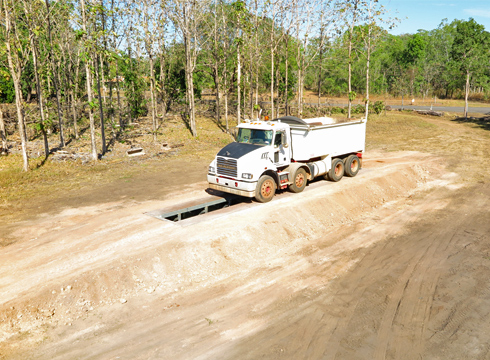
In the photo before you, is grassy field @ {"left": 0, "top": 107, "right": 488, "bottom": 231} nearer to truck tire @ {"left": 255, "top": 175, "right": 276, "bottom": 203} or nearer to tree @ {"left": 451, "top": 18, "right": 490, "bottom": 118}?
truck tire @ {"left": 255, "top": 175, "right": 276, "bottom": 203}

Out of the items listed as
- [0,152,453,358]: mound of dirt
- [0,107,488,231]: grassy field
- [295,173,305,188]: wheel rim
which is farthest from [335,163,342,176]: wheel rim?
[0,107,488,231]: grassy field

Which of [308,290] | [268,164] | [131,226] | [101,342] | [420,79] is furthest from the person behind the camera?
[420,79]

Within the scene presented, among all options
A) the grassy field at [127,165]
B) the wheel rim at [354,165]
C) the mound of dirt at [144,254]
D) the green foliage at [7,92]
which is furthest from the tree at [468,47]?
the green foliage at [7,92]

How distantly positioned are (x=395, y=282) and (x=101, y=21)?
24838 millimetres

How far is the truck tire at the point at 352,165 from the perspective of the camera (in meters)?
19.7

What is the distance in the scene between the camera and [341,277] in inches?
426

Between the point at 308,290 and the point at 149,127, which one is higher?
the point at 149,127

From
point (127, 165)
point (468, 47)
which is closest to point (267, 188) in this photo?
point (127, 165)

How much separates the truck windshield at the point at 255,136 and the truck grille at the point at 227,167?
1405 mm

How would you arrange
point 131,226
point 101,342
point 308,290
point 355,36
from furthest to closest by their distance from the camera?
1. point 355,36
2. point 131,226
3. point 308,290
4. point 101,342

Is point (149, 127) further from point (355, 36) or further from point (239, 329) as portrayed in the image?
point (239, 329)

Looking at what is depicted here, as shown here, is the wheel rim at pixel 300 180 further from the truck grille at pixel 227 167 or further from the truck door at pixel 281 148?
the truck grille at pixel 227 167

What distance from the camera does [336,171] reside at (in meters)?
19.4

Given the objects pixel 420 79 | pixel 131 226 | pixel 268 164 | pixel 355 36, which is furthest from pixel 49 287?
pixel 420 79
